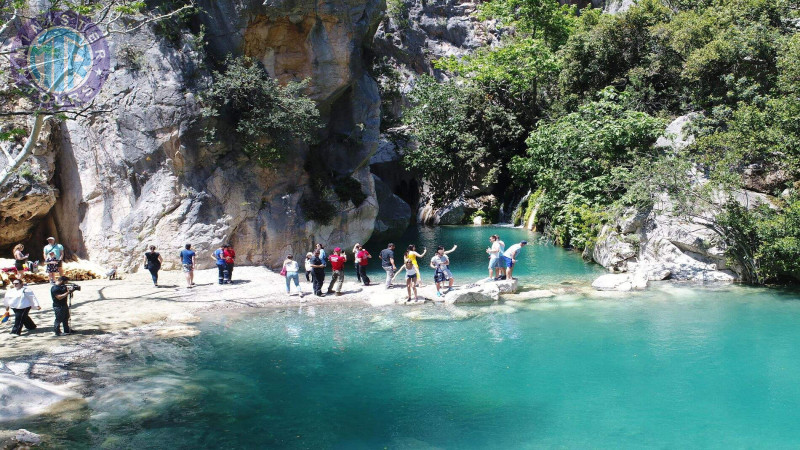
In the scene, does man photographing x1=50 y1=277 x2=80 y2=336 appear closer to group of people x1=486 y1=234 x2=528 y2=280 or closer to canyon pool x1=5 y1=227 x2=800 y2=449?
canyon pool x1=5 y1=227 x2=800 y2=449

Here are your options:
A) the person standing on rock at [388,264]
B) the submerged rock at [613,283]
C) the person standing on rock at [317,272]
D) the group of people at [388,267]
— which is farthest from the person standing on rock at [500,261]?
the person standing on rock at [317,272]

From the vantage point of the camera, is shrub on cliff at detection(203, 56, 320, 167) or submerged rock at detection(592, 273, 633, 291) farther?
shrub on cliff at detection(203, 56, 320, 167)

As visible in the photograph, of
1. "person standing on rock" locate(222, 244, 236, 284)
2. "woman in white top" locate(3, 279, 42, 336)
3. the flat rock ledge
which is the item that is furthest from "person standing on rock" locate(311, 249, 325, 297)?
"woman in white top" locate(3, 279, 42, 336)

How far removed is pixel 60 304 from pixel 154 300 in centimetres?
383

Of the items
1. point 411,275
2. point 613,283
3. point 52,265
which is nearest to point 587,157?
point 613,283

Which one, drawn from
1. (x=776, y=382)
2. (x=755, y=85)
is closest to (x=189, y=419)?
Answer: (x=776, y=382)

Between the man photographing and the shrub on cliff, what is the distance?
8496mm

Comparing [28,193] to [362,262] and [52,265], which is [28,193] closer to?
[52,265]

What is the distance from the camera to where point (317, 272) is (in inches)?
709

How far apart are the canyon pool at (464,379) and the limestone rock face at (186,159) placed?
5986 mm

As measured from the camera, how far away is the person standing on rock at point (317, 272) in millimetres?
17828

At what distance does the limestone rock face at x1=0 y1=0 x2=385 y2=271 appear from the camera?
20.0m

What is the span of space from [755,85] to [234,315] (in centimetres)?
2160

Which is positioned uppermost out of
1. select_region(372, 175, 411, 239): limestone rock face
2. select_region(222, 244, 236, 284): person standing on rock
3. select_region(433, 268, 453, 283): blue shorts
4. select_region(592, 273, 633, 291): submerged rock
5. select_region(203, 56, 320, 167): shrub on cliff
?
select_region(203, 56, 320, 167): shrub on cliff
